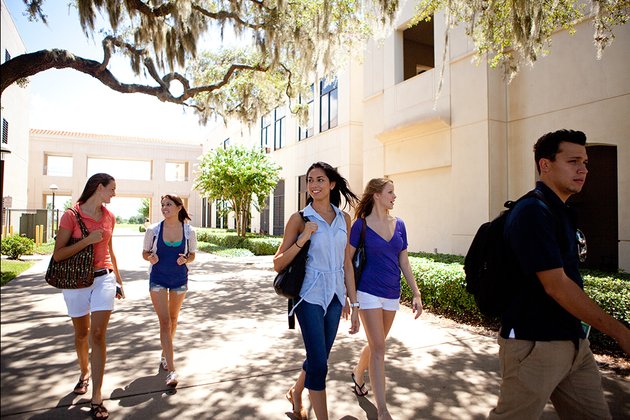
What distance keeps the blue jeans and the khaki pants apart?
1.13 m

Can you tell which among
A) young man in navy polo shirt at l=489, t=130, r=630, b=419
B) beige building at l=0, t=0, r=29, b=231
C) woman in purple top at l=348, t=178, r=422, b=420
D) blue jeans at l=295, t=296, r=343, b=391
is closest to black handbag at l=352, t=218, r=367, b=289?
woman in purple top at l=348, t=178, r=422, b=420

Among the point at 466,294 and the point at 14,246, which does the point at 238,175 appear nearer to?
the point at 14,246

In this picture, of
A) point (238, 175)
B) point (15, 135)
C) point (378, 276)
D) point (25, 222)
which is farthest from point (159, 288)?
point (15, 135)

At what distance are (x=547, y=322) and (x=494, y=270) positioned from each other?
329 mm

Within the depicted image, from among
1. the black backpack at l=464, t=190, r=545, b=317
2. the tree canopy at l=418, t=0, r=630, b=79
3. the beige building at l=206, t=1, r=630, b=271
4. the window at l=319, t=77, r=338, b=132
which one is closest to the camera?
the black backpack at l=464, t=190, r=545, b=317

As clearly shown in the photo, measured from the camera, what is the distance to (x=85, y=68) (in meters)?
9.56

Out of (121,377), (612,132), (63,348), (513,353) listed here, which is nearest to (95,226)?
(121,377)

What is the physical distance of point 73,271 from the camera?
11.5 ft

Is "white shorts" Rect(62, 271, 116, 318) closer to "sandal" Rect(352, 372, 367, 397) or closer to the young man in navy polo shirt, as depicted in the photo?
"sandal" Rect(352, 372, 367, 397)

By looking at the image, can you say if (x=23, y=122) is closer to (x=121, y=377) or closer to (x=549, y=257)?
(x=121, y=377)

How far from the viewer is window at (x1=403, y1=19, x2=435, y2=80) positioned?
1513 centimetres

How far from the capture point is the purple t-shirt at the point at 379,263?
11.7 ft

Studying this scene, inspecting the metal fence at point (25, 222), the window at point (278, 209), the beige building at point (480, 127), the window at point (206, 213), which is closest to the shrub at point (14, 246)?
the metal fence at point (25, 222)

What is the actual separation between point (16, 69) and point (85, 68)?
1958mm
